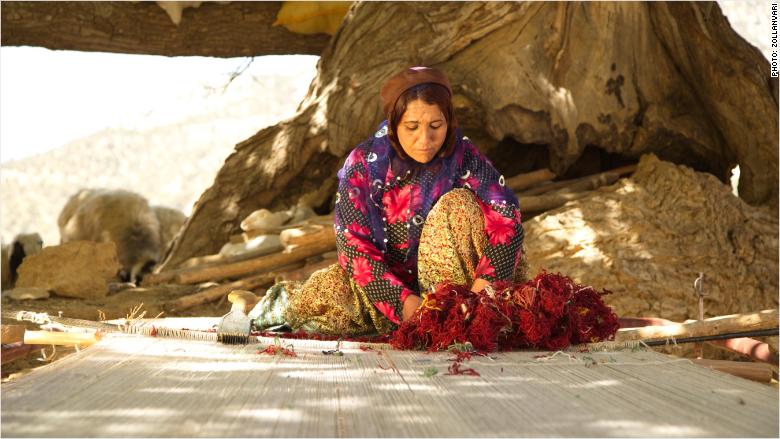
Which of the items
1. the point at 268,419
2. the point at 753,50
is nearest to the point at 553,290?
the point at 268,419

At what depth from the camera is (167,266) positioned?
23.0 ft

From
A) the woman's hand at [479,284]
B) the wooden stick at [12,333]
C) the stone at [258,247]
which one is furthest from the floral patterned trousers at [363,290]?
the stone at [258,247]

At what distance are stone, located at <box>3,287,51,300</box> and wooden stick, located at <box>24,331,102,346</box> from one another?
3294 millimetres

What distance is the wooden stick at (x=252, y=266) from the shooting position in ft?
20.1

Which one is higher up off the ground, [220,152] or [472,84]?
[220,152]

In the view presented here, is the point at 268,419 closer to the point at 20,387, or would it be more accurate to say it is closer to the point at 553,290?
the point at 20,387

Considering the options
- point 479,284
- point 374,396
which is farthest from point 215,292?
point 374,396

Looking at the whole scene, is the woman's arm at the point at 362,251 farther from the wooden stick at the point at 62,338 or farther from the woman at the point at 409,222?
the wooden stick at the point at 62,338

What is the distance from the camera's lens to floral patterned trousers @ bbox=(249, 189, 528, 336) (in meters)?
3.37

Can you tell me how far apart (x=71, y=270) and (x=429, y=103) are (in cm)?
390

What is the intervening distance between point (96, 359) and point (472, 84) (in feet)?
14.0

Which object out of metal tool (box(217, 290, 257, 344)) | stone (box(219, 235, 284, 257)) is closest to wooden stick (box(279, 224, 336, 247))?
stone (box(219, 235, 284, 257))

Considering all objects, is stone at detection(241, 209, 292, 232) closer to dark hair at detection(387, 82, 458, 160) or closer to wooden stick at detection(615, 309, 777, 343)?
dark hair at detection(387, 82, 458, 160)

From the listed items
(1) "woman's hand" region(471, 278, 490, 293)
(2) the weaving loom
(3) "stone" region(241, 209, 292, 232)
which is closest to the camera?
(2) the weaving loom
